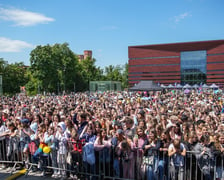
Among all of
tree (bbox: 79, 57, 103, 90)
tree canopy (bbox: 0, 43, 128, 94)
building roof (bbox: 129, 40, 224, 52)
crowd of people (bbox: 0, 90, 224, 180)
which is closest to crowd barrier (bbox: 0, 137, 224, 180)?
crowd of people (bbox: 0, 90, 224, 180)

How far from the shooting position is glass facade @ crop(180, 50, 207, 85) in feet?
231

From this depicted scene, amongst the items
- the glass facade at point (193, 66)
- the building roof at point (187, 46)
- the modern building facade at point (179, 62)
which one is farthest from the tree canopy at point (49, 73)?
the glass facade at point (193, 66)

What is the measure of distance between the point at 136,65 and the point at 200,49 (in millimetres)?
22183

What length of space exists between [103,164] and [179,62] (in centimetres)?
7311

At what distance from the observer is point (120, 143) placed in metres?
4.95

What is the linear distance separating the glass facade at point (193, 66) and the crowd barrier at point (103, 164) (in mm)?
71853

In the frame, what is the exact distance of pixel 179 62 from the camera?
73.4 meters

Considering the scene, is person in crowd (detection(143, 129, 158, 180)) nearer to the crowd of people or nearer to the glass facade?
the crowd of people

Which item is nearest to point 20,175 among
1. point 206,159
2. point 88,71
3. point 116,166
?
point 116,166

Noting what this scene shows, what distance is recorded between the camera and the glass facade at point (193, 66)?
7044cm

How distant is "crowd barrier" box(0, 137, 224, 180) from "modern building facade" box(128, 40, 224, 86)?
69557 millimetres

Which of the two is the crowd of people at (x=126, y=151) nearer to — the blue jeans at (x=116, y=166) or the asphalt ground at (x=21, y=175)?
the blue jeans at (x=116, y=166)

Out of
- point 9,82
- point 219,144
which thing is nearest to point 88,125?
point 219,144

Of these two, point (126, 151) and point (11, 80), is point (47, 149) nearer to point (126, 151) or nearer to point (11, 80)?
point (126, 151)
